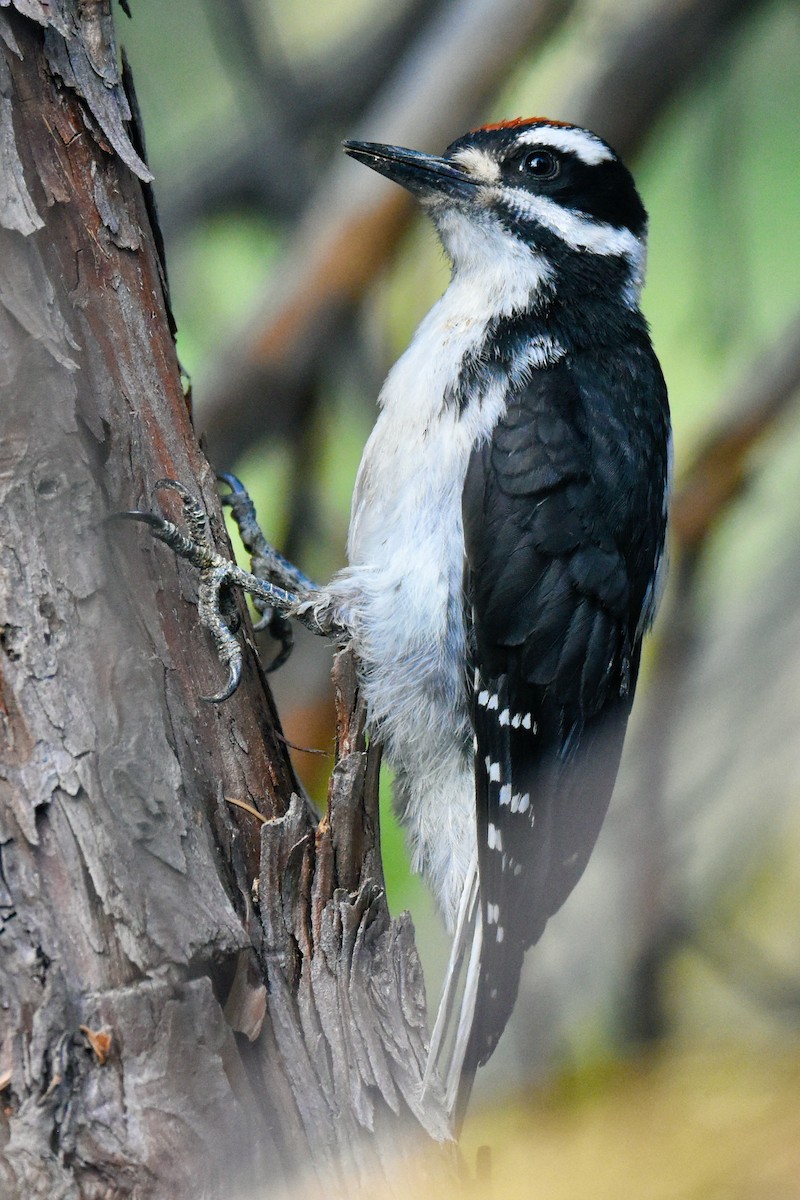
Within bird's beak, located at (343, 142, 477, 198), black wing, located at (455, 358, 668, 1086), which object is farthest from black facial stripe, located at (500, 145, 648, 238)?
black wing, located at (455, 358, 668, 1086)

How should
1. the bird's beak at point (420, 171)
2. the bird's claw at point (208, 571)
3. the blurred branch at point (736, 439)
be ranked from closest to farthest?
the bird's claw at point (208, 571) → the bird's beak at point (420, 171) → the blurred branch at point (736, 439)

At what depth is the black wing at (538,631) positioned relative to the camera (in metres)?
2.19

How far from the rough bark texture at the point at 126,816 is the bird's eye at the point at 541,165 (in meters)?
1.02

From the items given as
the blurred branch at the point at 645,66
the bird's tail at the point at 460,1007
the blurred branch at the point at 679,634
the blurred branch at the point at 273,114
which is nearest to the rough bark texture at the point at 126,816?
the bird's tail at the point at 460,1007

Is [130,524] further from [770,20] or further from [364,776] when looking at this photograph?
[770,20]

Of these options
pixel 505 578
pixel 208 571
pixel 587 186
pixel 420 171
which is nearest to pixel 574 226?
pixel 587 186

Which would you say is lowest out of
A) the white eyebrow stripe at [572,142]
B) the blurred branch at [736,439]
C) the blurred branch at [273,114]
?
the blurred branch at [736,439]

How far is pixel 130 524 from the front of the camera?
5.66 ft

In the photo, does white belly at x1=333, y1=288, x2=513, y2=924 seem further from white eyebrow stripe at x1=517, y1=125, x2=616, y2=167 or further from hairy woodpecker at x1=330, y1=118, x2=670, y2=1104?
white eyebrow stripe at x1=517, y1=125, x2=616, y2=167

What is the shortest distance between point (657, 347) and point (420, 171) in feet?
6.00

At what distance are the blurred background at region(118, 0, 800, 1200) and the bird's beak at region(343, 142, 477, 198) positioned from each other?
2.56 ft

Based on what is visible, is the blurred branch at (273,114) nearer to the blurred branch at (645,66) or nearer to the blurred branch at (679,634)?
the blurred branch at (645,66)

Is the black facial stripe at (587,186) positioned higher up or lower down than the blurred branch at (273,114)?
lower down

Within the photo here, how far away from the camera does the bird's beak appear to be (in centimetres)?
249
